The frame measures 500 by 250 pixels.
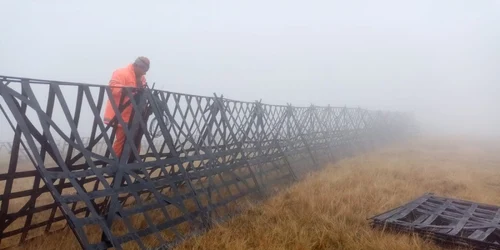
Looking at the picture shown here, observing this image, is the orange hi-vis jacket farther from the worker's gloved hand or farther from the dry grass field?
the dry grass field

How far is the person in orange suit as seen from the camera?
16.6 ft

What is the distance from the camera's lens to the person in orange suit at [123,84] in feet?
16.6

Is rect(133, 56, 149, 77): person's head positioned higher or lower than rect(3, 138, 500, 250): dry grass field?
higher

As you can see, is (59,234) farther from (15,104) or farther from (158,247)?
(15,104)

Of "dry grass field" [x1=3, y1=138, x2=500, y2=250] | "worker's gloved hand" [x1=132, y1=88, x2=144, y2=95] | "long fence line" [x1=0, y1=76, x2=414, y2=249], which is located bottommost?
"dry grass field" [x1=3, y1=138, x2=500, y2=250]

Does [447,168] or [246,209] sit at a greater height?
[246,209]

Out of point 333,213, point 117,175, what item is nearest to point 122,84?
point 117,175

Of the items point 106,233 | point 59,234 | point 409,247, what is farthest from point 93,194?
point 409,247

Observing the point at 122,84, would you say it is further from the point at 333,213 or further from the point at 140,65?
the point at 333,213

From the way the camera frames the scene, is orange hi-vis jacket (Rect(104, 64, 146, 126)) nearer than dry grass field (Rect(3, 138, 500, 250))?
No

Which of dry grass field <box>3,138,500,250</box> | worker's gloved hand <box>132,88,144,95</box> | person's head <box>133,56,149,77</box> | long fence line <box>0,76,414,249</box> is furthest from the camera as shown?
person's head <box>133,56,149,77</box>

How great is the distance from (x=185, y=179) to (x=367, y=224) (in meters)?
2.76

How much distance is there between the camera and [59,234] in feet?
16.1

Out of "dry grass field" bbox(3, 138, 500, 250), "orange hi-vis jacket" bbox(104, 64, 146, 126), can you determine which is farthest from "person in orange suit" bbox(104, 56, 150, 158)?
"dry grass field" bbox(3, 138, 500, 250)
